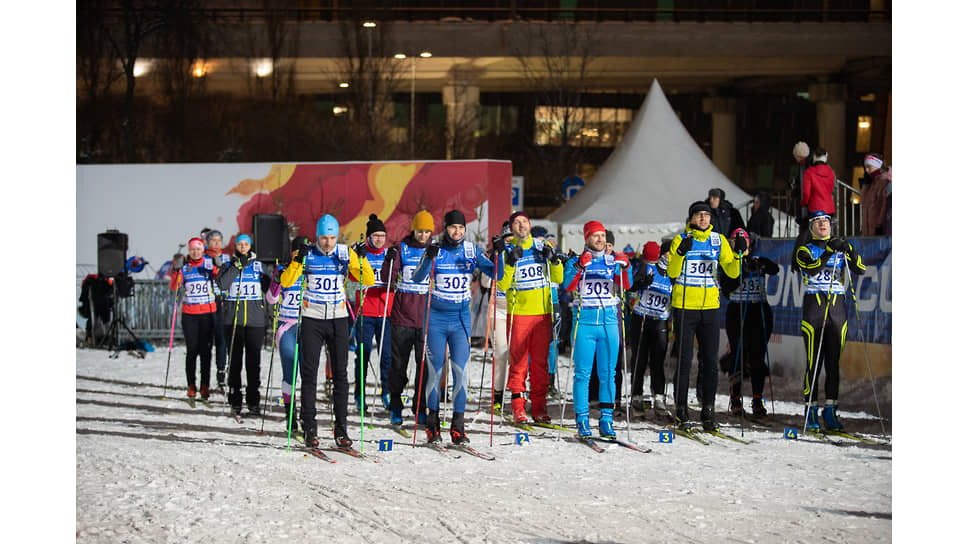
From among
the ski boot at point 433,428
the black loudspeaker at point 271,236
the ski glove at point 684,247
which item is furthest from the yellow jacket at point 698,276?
the black loudspeaker at point 271,236

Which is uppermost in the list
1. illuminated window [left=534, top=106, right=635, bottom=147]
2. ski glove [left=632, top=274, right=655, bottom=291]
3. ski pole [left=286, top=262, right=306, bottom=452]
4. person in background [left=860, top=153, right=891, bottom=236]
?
illuminated window [left=534, top=106, right=635, bottom=147]

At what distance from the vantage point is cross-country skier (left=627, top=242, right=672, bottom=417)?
10102mm

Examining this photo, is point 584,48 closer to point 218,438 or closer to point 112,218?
point 112,218

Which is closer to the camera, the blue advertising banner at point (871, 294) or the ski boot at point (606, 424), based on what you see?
the ski boot at point (606, 424)

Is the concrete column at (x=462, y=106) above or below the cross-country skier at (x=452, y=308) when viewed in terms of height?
above

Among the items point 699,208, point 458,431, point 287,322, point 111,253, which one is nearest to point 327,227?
point 287,322

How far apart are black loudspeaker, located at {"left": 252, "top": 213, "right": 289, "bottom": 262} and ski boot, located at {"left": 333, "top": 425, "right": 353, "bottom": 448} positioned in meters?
3.79

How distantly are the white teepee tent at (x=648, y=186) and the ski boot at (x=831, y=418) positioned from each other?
844cm

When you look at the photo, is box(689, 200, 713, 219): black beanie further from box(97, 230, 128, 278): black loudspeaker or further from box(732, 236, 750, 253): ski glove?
box(97, 230, 128, 278): black loudspeaker

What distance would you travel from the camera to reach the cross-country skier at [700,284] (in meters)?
9.40

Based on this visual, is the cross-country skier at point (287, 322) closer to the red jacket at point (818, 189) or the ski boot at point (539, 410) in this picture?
the ski boot at point (539, 410)

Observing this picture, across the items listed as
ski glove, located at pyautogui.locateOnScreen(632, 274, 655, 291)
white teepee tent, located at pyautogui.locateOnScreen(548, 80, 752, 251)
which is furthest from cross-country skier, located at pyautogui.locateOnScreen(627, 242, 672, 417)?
white teepee tent, located at pyautogui.locateOnScreen(548, 80, 752, 251)

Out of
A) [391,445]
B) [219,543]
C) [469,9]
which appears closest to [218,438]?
[391,445]
